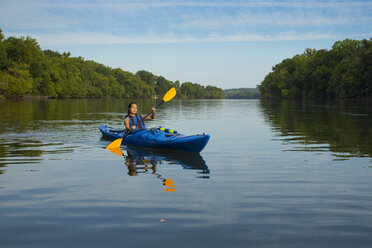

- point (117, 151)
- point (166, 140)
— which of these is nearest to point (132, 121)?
point (117, 151)

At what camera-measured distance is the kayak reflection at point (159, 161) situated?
7.03m

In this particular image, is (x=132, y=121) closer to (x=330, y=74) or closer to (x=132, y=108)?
(x=132, y=108)

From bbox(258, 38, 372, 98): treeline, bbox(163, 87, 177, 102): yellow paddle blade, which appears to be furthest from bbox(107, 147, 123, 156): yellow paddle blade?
bbox(258, 38, 372, 98): treeline

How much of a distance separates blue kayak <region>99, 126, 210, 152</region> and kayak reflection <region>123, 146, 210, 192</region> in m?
0.18

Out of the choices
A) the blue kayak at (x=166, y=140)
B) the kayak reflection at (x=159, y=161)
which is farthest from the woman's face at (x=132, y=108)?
the kayak reflection at (x=159, y=161)

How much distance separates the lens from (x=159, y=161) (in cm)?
855

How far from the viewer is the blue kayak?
922cm

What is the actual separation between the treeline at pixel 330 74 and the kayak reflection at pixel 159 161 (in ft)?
195

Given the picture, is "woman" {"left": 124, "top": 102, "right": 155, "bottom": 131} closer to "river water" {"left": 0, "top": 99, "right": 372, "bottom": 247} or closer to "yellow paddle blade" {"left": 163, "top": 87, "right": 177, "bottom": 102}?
"river water" {"left": 0, "top": 99, "right": 372, "bottom": 247}

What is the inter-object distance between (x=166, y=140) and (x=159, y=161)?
1.25 metres

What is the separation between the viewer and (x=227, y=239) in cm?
370

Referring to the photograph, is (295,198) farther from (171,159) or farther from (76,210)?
(171,159)

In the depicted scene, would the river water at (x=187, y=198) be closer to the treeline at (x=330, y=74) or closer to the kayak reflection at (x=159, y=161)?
the kayak reflection at (x=159, y=161)

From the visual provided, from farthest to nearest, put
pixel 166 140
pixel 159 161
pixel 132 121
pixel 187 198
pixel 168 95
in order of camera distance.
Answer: pixel 168 95 → pixel 132 121 → pixel 166 140 → pixel 159 161 → pixel 187 198
